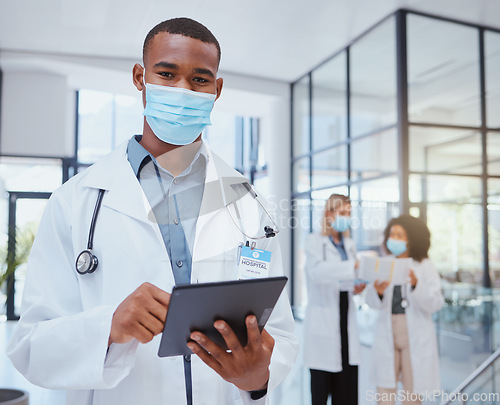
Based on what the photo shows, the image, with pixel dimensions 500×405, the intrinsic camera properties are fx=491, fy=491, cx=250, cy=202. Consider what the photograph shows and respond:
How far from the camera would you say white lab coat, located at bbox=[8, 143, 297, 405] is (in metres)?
0.90

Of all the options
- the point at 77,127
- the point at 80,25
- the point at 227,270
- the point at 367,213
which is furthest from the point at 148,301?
the point at 77,127

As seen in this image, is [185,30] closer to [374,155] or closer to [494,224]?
[374,155]

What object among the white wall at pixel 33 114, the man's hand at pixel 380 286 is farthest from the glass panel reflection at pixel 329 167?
the white wall at pixel 33 114

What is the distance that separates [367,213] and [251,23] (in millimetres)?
2643

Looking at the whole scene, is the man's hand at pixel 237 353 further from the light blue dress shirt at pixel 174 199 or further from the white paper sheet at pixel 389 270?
the white paper sheet at pixel 389 270

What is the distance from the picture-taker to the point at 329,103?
707cm

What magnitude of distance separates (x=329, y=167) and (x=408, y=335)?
408 centimetres

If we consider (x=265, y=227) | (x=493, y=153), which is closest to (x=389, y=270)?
(x=265, y=227)

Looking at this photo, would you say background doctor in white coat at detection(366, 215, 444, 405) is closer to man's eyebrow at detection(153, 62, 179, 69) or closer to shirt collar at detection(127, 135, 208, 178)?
shirt collar at detection(127, 135, 208, 178)

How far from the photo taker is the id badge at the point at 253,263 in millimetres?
1060

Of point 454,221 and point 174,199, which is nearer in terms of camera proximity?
point 174,199

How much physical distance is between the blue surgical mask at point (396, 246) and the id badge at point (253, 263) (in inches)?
96.2

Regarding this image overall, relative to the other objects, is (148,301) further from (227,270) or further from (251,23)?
(251,23)

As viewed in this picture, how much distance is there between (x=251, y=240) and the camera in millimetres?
1117
